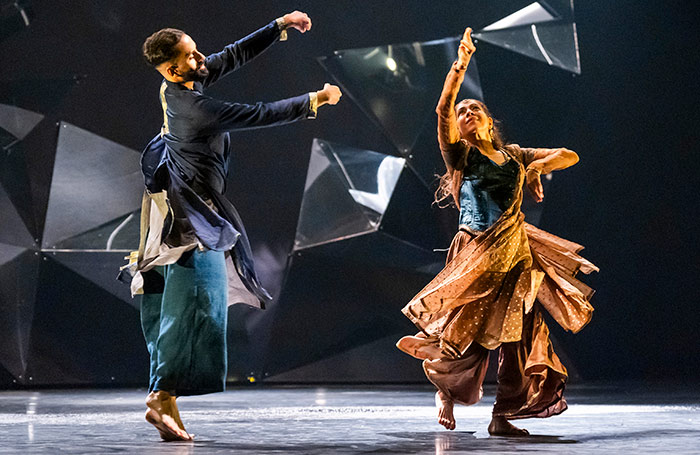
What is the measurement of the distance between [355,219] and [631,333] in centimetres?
269

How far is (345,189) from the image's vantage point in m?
8.07

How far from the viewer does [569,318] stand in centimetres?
391

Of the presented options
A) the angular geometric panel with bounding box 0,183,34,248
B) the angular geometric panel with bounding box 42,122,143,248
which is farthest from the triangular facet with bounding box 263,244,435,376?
the angular geometric panel with bounding box 0,183,34,248

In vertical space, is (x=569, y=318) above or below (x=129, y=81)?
below

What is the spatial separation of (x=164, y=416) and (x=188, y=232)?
67 cm

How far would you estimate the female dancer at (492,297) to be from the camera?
3.86m

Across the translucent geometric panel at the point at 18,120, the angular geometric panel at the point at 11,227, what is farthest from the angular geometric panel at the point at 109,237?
the translucent geometric panel at the point at 18,120

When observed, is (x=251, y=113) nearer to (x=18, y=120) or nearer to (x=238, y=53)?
(x=238, y=53)

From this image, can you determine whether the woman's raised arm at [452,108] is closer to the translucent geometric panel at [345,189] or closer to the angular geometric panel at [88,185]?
the translucent geometric panel at [345,189]

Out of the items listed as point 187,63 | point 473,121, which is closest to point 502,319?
point 473,121

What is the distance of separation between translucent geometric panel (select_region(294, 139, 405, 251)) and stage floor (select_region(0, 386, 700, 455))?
175 centimetres

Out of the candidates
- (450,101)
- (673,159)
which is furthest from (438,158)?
(450,101)

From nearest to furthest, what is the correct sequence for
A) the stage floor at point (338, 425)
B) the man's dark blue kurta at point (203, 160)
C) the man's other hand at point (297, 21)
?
1. the stage floor at point (338, 425)
2. the man's dark blue kurta at point (203, 160)
3. the man's other hand at point (297, 21)

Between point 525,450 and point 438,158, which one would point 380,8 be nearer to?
point 438,158
